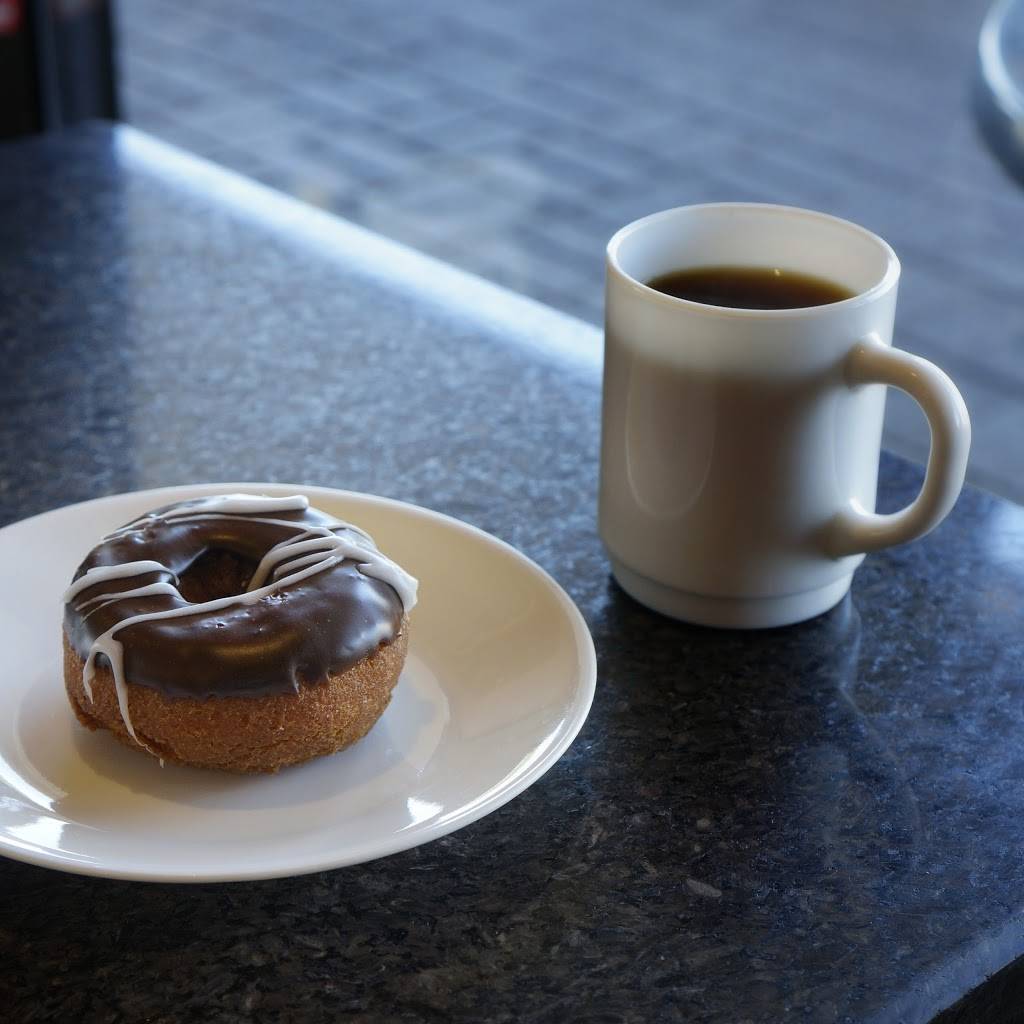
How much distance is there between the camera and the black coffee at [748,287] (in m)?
0.83

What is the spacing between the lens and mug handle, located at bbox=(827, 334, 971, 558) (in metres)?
0.72

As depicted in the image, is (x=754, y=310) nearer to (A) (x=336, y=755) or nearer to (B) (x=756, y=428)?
(B) (x=756, y=428)

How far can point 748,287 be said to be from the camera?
85 centimetres

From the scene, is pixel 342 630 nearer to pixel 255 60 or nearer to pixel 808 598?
pixel 808 598

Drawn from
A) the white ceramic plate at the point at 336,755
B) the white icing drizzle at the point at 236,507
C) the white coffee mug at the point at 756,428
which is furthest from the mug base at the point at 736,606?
the white icing drizzle at the point at 236,507

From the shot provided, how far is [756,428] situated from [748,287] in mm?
129

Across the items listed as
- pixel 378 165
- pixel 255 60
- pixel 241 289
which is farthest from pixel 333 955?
pixel 255 60

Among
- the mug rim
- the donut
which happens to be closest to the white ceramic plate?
the donut

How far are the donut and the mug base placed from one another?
185mm

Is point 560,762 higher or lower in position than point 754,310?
lower

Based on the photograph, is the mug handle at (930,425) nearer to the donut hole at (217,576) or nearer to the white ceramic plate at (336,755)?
the white ceramic plate at (336,755)

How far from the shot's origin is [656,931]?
62 cm

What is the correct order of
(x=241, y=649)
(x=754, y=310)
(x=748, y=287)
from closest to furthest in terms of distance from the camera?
(x=241, y=649) → (x=754, y=310) → (x=748, y=287)

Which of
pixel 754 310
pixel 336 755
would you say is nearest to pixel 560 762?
pixel 336 755
